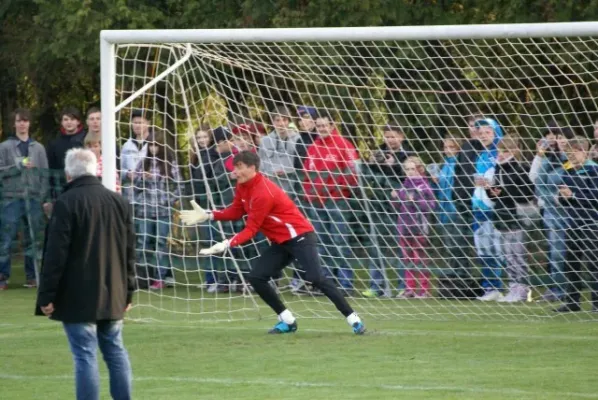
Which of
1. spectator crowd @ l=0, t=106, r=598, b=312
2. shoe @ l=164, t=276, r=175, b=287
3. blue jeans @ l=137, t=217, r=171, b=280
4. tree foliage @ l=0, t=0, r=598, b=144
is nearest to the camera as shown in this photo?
spectator crowd @ l=0, t=106, r=598, b=312

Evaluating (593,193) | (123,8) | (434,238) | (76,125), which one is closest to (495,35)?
(593,193)

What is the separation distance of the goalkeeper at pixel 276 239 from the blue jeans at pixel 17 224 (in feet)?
16.8

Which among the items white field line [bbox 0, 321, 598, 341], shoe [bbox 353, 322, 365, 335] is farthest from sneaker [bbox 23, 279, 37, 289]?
shoe [bbox 353, 322, 365, 335]

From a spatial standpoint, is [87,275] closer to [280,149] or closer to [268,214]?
[268,214]

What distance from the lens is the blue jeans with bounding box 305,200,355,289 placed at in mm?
14273

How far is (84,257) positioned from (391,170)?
681cm

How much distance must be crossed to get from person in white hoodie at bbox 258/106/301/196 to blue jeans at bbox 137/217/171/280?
1.31m

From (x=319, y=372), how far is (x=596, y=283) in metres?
4.54

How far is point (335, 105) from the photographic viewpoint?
46.8ft

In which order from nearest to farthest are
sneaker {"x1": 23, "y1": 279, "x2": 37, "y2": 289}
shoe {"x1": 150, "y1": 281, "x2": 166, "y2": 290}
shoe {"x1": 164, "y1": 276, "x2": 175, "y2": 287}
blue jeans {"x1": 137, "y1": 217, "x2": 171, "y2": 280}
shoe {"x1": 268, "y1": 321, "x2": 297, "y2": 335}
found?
shoe {"x1": 268, "y1": 321, "x2": 297, "y2": 335} → blue jeans {"x1": 137, "y1": 217, "x2": 171, "y2": 280} → shoe {"x1": 164, "y1": 276, "x2": 175, "y2": 287} → shoe {"x1": 150, "y1": 281, "x2": 166, "y2": 290} → sneaker {"x1": 23, "y1": 279, "x2": 37, "y2": 289}

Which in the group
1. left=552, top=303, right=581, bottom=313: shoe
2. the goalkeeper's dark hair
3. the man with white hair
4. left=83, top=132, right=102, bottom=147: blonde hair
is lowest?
left=552, top=303, right=581, bottom=313: shoe

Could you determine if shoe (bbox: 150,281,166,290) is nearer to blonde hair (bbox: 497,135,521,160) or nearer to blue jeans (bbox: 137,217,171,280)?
blue jeans (bbox: 137,217,171,280)

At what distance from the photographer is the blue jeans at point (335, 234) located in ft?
46.8

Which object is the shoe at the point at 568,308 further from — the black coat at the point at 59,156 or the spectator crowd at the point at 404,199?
the black coat at the point at 59,156
